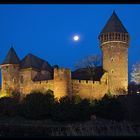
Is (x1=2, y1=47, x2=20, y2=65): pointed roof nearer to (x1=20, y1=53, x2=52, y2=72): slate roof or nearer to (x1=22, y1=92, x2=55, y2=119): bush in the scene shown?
(x1=20, y1=53, x2=52, y2=72): slate roof

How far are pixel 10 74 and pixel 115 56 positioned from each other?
13.1m

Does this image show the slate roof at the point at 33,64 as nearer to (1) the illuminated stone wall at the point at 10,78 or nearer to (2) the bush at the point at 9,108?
(1) the illuminated stone wall at the point at 10,78

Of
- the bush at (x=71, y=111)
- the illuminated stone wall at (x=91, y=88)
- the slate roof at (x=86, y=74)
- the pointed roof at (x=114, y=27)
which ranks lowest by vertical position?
the bush at (x=71, y=111)

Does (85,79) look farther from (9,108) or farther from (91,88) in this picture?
(9,108)

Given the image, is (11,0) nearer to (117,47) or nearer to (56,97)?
(56,97)

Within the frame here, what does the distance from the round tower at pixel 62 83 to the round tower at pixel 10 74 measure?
6095 mm

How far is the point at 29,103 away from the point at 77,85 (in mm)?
8199

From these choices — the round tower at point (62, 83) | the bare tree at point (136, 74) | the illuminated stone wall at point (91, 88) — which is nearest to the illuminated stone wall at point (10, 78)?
the round tower at point (62, 83)

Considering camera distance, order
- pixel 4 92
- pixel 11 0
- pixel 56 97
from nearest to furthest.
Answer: pixel 11 0
pixel 56 97
pixel 4 92

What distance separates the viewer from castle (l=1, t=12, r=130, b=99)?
46.3 metres

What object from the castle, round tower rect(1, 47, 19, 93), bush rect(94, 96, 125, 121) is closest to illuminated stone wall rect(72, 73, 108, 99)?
the castle

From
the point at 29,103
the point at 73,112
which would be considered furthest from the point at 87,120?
the point at 29,103

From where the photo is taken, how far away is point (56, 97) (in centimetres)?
4425

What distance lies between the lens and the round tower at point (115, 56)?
48.3 meters
